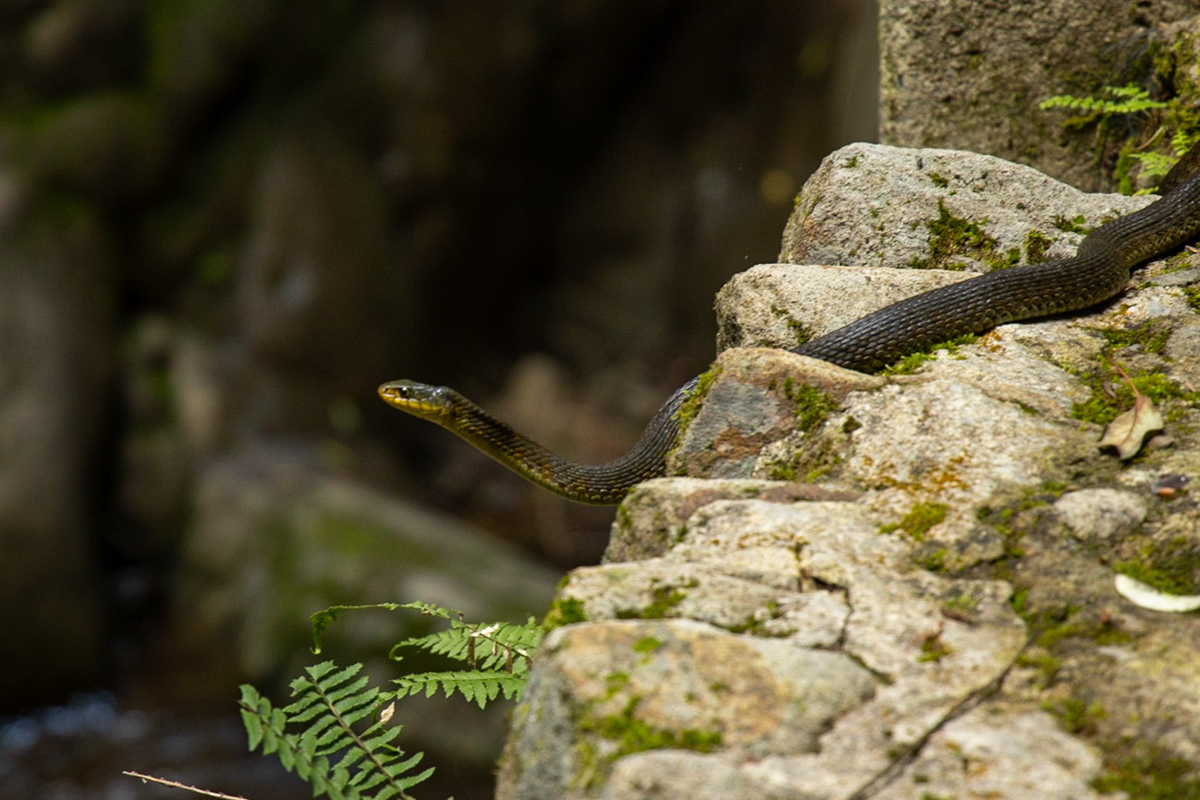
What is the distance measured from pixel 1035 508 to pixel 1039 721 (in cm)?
61

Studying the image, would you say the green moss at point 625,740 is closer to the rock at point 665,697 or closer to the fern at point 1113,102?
the rock at point 665,697

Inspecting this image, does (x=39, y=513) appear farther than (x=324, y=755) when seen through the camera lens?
Yes

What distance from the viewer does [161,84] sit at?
10.0m

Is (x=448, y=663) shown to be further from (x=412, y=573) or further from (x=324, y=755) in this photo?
(x=324, y=755)

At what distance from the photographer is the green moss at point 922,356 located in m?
3.11

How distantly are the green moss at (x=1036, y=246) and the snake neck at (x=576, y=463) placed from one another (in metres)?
1.34

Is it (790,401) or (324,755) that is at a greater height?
(790,401)

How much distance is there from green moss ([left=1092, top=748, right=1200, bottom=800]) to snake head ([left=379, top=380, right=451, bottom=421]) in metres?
3.44

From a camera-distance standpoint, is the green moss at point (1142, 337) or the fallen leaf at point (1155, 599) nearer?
the fallen leaf at point (1155, 599)

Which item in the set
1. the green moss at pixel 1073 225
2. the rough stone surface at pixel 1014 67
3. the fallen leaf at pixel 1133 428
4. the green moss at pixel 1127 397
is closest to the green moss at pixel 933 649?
the fallen leaf at pixel 1133 428

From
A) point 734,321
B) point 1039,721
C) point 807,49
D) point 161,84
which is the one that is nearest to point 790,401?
point 734,321

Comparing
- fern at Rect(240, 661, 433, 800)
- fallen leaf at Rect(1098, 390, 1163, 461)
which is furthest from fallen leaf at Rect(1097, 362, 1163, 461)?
fern at Rect(240, 661, 433, 800)

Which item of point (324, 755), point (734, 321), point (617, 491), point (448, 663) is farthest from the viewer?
point (448, 663)

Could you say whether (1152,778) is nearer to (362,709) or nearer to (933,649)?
(933,649)
